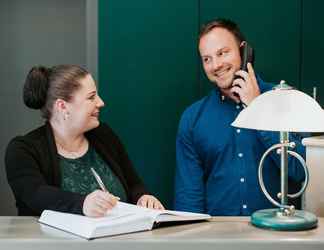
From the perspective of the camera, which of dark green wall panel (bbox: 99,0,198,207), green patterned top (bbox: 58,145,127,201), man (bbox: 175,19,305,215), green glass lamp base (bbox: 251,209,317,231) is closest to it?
green glass lamp base (bbox: 251,209,317,231)

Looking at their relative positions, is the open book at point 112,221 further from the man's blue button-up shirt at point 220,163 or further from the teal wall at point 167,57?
the teal wall at point 167,57

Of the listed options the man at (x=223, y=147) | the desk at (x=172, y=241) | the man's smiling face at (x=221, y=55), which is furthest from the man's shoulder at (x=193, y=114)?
the desk at (x=172, y=241)

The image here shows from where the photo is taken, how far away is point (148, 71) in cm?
320

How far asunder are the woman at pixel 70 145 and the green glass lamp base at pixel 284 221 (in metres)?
0.52

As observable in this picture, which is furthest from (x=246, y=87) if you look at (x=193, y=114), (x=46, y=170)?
(x=46, y=170)

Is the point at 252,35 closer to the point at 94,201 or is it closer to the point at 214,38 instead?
the point at 214,38

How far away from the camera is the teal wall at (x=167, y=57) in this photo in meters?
3.18

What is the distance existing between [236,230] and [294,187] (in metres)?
0.87

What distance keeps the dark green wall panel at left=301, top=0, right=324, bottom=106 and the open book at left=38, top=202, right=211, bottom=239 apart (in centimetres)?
171

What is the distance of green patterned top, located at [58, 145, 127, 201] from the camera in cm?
222

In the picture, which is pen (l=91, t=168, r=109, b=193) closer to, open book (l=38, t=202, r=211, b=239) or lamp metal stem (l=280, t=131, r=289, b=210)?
open book (l=38, t=202, r=211, b=239)

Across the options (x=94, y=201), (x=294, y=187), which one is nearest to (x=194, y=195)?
(x=294, y=187)

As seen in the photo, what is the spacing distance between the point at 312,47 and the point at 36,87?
5.25ft

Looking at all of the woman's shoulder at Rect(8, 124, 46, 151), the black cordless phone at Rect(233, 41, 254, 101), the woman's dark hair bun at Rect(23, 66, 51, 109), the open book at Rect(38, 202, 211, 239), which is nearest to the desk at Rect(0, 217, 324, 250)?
the open book at Rect(38, 202, 211, 239)
